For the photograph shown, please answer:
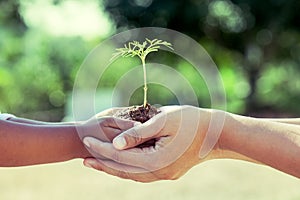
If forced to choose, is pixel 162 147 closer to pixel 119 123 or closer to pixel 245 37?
pixel 119 123

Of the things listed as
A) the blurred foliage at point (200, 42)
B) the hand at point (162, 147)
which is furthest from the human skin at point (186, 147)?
the blurred foliage at point (200, 42)

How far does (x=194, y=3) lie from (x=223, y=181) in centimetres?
193

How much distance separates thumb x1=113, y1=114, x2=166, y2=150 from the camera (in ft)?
3.18

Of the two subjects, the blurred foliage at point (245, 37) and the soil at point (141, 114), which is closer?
the soil at point (141, 114)

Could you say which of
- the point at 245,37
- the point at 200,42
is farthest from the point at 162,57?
the point at 245,37

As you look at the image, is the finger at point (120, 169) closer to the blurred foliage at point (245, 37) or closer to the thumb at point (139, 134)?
the thumb at point (139, 134)

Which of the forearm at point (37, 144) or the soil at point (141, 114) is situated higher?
the soil at point (141, 114)

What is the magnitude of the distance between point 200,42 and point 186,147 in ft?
10.8

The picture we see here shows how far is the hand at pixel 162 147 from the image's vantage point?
38.6 inches

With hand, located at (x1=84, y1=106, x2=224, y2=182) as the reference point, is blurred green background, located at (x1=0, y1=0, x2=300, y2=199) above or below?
below

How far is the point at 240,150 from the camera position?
1033 millimetres

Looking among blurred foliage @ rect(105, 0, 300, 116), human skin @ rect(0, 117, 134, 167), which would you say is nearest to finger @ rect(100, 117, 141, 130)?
human skin @ rect(0, 117, 134, 167)

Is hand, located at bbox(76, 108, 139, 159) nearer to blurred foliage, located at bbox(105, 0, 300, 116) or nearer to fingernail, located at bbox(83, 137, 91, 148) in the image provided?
fingernail, located at bbox(83, 137, 91, 148)

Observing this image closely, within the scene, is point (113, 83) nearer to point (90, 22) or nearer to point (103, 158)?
point (90, 22)
